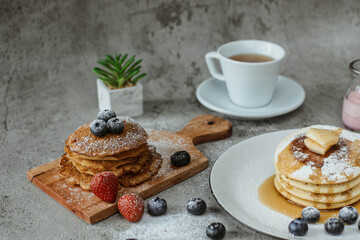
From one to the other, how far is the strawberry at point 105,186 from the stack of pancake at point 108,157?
10 cm

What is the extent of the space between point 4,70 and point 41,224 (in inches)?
63.5

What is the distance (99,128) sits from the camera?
2.09m

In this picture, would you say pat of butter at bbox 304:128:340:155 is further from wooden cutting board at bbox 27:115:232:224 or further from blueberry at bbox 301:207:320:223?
wooden cutting board at bbox 27:115:232:224

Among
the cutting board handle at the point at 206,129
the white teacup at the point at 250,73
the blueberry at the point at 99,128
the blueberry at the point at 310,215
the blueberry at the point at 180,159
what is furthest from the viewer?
the white teacup at the point at 250,73

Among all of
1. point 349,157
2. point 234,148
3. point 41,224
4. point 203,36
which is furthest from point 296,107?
point 41,224

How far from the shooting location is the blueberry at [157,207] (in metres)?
1.99

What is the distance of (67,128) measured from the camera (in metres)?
2.80

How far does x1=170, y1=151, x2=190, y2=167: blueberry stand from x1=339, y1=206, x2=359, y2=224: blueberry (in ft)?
2.43

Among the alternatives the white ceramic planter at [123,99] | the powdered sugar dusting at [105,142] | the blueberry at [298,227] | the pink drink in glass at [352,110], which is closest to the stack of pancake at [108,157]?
the powdered sugar dusting at [105,142]

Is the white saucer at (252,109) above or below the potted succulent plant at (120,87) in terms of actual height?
below

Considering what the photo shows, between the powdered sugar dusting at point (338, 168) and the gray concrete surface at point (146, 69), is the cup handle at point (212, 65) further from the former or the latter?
the powdered sugar dusting at point (338, 168)

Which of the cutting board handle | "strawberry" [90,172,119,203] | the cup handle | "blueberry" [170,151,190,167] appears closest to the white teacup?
the cup handle

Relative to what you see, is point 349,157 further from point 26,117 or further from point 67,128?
point 26,117

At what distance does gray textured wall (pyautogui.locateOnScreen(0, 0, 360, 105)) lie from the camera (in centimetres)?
325
